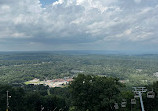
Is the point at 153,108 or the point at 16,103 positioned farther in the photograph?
the point at 16,103

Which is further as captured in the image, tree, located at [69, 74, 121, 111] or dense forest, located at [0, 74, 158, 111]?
tree, located at [69, 74, 121, 111]

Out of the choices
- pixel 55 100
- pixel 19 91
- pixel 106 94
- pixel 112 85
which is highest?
pixel 112 85

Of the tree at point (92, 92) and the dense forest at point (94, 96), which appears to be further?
the tree at point (92, 92)

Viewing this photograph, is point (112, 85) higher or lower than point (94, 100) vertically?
higher

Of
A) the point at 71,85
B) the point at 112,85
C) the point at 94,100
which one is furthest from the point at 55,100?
the point at 112,85

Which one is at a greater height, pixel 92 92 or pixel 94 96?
pixel 92 92

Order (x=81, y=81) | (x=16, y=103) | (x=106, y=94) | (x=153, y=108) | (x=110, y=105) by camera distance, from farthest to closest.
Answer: (x=16, y=103), (x=153, y=108), (x=81, y=81), (x=106, y=94), (x=110, y=105)

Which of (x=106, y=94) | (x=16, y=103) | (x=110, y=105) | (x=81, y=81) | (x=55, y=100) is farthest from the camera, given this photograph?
(x=55, y=100)

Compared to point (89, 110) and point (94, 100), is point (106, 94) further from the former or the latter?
point (89, 110)
